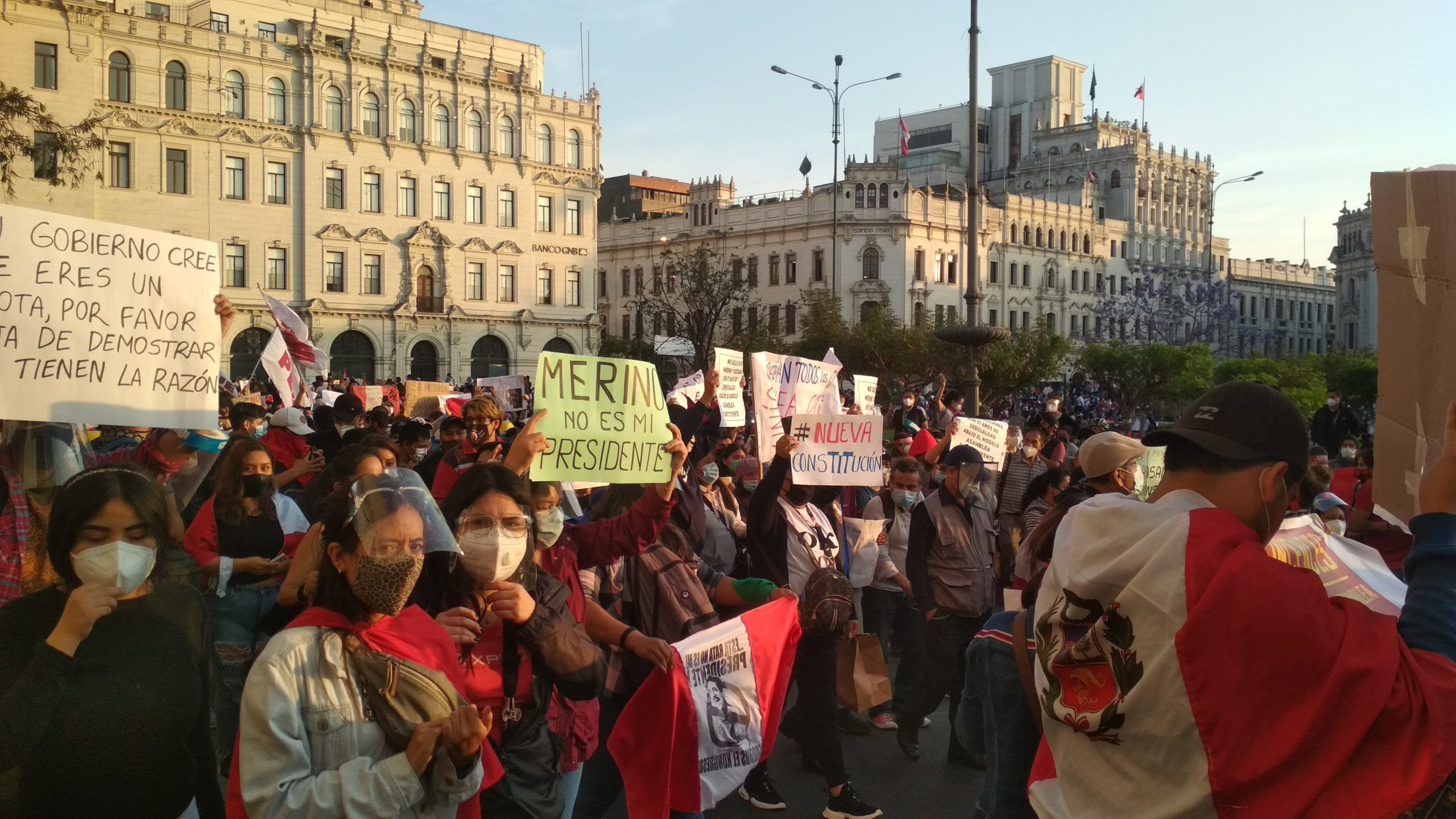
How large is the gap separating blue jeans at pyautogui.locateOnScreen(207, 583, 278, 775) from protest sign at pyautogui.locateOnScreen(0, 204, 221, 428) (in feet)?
2.39

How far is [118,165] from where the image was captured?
4472cm

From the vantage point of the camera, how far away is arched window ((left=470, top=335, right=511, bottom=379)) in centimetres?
5375

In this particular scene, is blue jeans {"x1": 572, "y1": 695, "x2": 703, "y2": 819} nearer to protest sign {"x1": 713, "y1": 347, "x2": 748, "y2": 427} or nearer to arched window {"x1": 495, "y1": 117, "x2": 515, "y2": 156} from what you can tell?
protest sign {"x1": 713, "y1": 347, "x2": 748, "y2": 427}

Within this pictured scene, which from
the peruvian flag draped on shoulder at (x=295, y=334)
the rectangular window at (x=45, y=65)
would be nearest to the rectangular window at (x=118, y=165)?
the rectangular window at (x=45, y=65)

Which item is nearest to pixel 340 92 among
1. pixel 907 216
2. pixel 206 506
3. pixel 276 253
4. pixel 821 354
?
pixel 276 253

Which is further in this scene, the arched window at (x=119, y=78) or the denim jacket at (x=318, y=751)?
the arched window at (x=119, y=78)

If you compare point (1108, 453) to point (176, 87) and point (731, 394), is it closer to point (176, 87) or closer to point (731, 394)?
point (731, 394)

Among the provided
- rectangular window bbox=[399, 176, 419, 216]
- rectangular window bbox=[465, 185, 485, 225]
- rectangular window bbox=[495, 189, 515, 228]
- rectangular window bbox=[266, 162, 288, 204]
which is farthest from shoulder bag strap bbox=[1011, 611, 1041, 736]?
rectangular window bbox=[495, 189, 515, 228]

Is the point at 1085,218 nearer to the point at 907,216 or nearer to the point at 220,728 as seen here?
the point at 907,216

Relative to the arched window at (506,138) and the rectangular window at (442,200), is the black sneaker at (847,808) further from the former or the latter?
the arched window at (506,138)

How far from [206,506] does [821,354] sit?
43.6m

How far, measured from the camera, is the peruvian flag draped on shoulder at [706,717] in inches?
180

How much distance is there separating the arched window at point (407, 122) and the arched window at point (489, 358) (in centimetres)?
931

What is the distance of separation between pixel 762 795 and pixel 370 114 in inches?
1929
